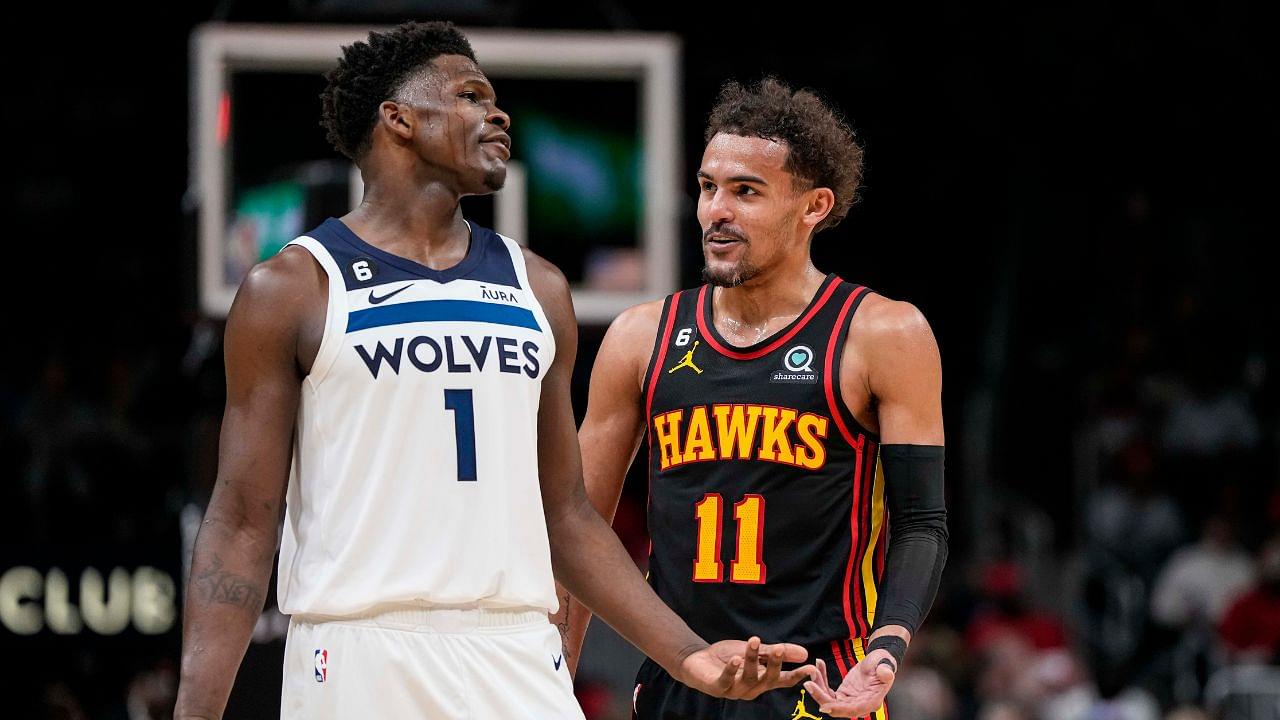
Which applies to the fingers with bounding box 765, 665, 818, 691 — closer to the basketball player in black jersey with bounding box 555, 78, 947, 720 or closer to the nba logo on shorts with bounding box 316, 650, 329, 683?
the basketball player in black jersey with bounding box 555, 78, 947, 720

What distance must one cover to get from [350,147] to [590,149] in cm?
504

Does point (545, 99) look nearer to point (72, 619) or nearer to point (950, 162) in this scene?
point (72, 619)

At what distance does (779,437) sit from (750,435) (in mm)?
75

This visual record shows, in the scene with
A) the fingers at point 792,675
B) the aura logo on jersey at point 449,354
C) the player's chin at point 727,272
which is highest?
the player's chin at point 727,272

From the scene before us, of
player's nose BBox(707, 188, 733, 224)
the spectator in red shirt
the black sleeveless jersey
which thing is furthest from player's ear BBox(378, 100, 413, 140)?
the spectator in red shirt

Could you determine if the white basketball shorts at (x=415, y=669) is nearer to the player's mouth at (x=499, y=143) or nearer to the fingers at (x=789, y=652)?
the fingers at (x=789, y=652)

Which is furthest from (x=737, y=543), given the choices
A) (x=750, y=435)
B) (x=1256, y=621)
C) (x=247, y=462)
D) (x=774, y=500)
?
(x=1256, y=621)

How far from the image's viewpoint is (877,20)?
15570mm

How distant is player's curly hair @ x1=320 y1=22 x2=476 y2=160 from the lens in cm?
390

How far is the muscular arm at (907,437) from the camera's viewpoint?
14.3ft

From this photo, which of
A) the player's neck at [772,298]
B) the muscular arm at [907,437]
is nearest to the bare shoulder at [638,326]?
the player's neck at [772,298]

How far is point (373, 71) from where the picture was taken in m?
3.91

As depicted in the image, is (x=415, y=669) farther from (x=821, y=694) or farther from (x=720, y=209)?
(x=720, y=209)

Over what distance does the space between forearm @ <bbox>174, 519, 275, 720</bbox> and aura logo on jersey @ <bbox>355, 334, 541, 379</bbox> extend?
457 mm
